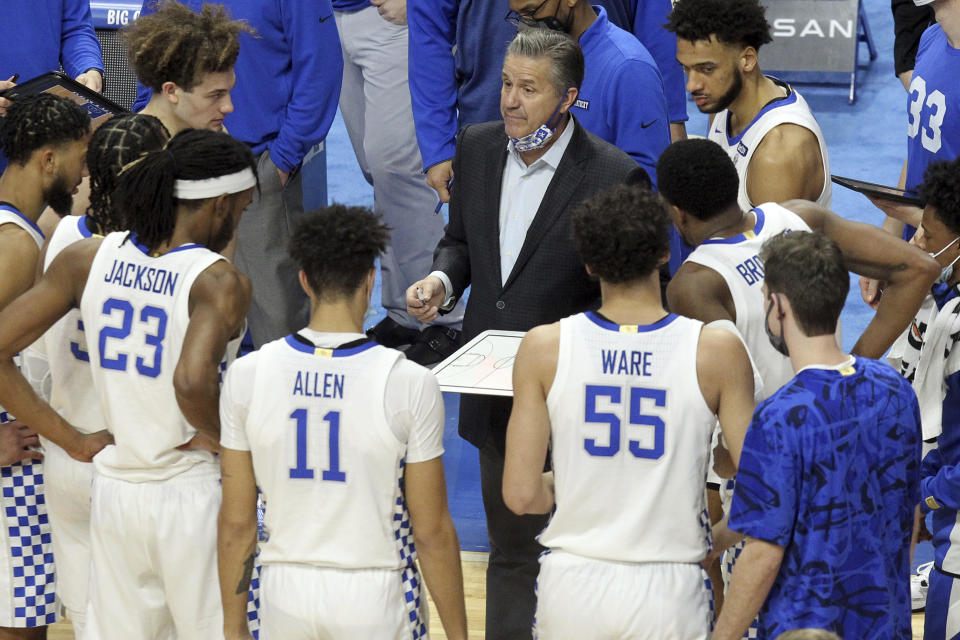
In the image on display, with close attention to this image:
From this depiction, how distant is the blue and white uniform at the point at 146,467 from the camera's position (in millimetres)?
3146

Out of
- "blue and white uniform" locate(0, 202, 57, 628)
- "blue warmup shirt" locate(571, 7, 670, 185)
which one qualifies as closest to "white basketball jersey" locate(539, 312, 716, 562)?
"blue and white uniform" locate(0, 202, 57, 628)

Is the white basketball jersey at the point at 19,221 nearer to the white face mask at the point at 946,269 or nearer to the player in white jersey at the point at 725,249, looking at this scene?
the player in white jersey at the point at 725,249

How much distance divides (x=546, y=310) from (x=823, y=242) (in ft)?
4.07

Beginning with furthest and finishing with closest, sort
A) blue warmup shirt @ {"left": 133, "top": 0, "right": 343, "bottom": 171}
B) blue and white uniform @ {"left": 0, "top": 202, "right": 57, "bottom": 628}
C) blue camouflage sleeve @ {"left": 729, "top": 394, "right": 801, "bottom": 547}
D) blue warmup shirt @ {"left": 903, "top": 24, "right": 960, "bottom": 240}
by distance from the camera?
blue warmup shirt @ {"left": 133, "top": 0, "right": 343, "bottom": 171}, blue warmup shirt @ {"left": 903, "top": 24, "right": 960, "bottom": 240}, blue and white uniform @ {"left": 0, "top": 202, "right": 57, "bottom": 628}, blue camouflage sleeve @ {"left": 729, "top": 394, "right": 801, "bottom": 547}

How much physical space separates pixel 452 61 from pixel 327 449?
9.80 ft

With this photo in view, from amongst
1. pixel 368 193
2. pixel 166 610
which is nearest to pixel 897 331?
pixel 166 610

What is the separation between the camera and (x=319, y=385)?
286cm

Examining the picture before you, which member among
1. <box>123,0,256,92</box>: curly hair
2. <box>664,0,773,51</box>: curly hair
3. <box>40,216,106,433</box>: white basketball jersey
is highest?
<box>664,0,773,51</box>: curly hair

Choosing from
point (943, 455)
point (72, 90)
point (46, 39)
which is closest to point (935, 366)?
point (943, 455)

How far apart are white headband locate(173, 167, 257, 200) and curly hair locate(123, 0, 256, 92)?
1.21 meters

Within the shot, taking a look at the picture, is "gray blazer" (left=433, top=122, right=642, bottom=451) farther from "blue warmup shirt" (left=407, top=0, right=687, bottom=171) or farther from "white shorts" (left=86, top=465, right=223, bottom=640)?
"blue warmup shirt" (left=407, top=0, right=687, bottom=171)

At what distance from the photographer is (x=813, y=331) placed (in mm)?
2779

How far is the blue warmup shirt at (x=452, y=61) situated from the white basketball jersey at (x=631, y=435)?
2.71m

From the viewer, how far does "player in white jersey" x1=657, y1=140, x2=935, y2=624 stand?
3299mm
